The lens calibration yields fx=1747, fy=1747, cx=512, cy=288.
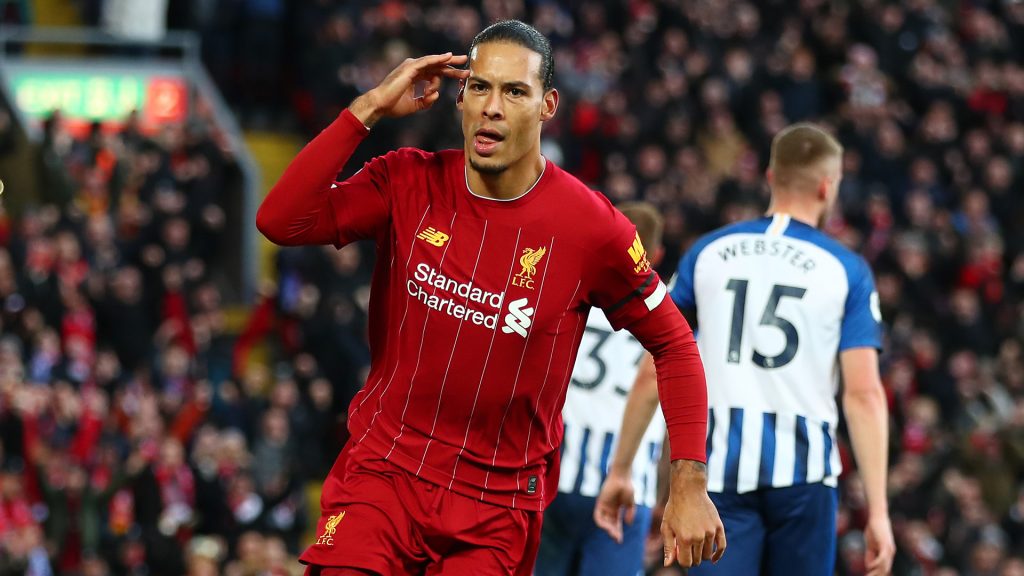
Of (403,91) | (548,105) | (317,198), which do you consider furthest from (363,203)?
(548,105)

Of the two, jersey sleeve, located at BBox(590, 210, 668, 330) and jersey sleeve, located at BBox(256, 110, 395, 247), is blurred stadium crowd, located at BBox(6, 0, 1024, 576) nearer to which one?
jersey sleeve, located at BBox(590, 210, 668, 330)

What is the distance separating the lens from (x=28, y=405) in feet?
44.7

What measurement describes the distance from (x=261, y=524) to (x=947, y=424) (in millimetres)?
7934

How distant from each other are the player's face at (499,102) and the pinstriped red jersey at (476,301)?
0.60ft

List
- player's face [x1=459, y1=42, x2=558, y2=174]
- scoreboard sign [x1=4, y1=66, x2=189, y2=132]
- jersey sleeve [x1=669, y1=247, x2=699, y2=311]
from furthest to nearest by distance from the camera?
1. scoreboard sign [x1=4, y1=66, x2=189, y2=132]
2. jersey sleeve [x1=669, y1=247, x2=699, y2=311]
3. player's face [x1=459, y1=42, x2=558, y2=174]

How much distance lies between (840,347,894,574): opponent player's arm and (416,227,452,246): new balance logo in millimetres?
2045

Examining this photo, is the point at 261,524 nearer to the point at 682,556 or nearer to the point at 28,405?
the point at 28,405

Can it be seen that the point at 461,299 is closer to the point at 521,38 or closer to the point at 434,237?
the point at 434,237

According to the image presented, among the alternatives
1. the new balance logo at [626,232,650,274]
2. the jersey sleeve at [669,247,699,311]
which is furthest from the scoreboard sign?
the new balance logo at [626,232,650,274]

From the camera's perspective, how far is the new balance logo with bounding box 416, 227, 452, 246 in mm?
5320

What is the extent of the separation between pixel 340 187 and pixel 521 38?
70 centimetres

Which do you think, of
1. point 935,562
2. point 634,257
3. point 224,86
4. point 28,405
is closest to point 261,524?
point 28,405

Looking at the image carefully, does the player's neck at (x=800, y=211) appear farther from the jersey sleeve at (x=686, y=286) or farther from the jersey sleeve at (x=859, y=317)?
the jersey sleeve at (x=686, y=286)

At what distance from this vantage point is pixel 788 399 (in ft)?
21.8
